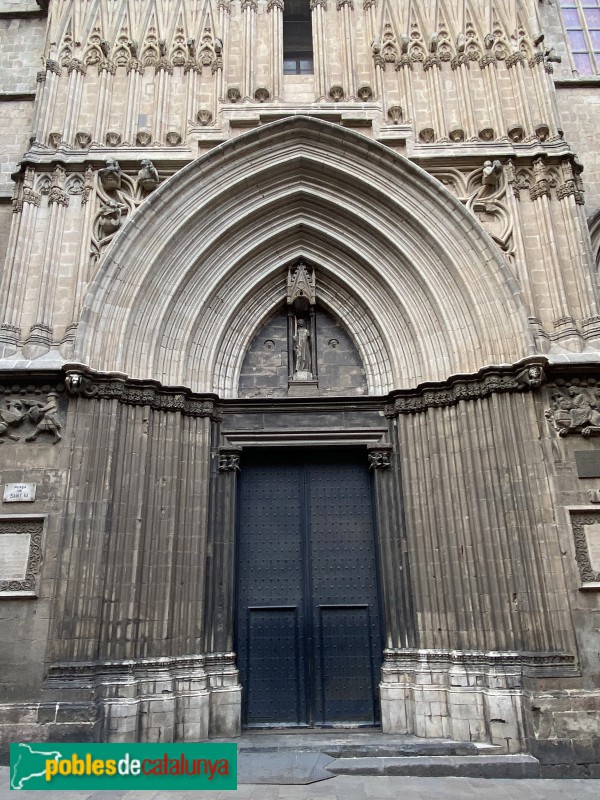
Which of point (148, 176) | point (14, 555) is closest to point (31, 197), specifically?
point (148, 176)

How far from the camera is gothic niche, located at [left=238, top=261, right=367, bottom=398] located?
34.7ft

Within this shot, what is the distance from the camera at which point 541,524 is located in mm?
8406

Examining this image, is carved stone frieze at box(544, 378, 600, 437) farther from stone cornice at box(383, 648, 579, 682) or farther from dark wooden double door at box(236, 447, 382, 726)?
dark wooden double door at box(236, 447, 382, 726)

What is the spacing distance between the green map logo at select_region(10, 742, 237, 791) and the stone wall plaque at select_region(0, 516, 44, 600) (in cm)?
217

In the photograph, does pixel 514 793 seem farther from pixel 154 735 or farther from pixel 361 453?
pixel 361 453

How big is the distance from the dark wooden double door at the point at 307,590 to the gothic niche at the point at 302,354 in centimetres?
110

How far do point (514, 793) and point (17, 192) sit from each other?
10.7m

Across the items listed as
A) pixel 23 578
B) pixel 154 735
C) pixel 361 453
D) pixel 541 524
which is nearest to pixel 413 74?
pixel 361 453

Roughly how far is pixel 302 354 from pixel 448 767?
20.7 ft

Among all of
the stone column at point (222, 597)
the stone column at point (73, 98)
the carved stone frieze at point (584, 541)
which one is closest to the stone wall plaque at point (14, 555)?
the stone column at point (222, 597)

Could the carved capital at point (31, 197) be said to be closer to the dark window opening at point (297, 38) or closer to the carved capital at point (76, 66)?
the carved capital at point (76, 66)

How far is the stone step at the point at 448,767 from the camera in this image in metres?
7.29

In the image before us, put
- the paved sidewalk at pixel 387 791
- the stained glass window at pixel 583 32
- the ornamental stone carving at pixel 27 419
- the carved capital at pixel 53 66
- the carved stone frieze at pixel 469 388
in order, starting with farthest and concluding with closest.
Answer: the stained glass window at pixel 583 32 → the carved capital at pixel 53 66 → the carved stone frieze at pixel 469 388 → the ornamental stone carving at pixel 27 419 → the paved sidewalk at pixel 387 791

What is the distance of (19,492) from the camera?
845cm
